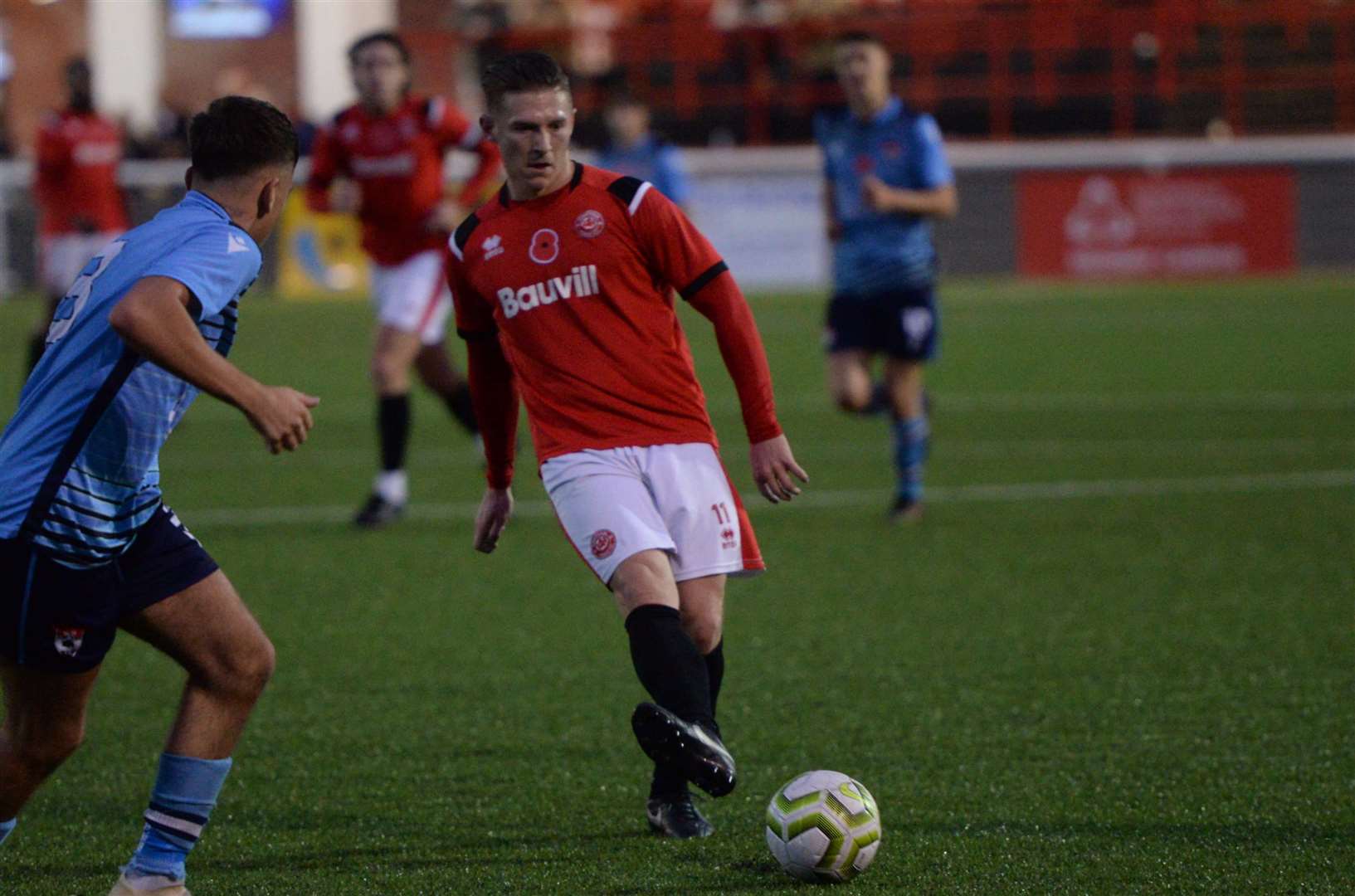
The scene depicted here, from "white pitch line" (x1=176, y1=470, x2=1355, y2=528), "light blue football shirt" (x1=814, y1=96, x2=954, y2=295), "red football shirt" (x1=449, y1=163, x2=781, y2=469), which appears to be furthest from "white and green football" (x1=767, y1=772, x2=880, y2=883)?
"white pitch line" (x1=176, y1=470, x2=1355, y2=528)

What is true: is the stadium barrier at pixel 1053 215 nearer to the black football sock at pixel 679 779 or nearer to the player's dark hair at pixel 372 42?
the player's dark hair at pixel 372 42

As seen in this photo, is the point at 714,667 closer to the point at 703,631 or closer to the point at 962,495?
the point at 703,631

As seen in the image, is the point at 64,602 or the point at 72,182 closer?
the point at 64,602

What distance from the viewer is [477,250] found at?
4.20m

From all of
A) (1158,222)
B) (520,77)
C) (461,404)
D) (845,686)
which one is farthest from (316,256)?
(520,77)

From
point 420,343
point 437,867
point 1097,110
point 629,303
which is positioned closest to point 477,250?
point 629,303

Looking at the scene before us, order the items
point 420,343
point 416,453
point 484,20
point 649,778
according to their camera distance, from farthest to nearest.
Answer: point 484,20 → point 416,453 → point 420,343 → point 649,778

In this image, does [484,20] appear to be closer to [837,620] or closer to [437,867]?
[837,620]

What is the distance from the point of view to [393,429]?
8.97 m

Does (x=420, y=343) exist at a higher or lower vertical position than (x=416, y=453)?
higher

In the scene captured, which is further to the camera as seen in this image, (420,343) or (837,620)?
(420,343)

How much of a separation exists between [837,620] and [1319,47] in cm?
2498

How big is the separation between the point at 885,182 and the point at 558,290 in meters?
4.86

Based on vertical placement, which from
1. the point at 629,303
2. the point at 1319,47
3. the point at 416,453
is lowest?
the point at 416,453
